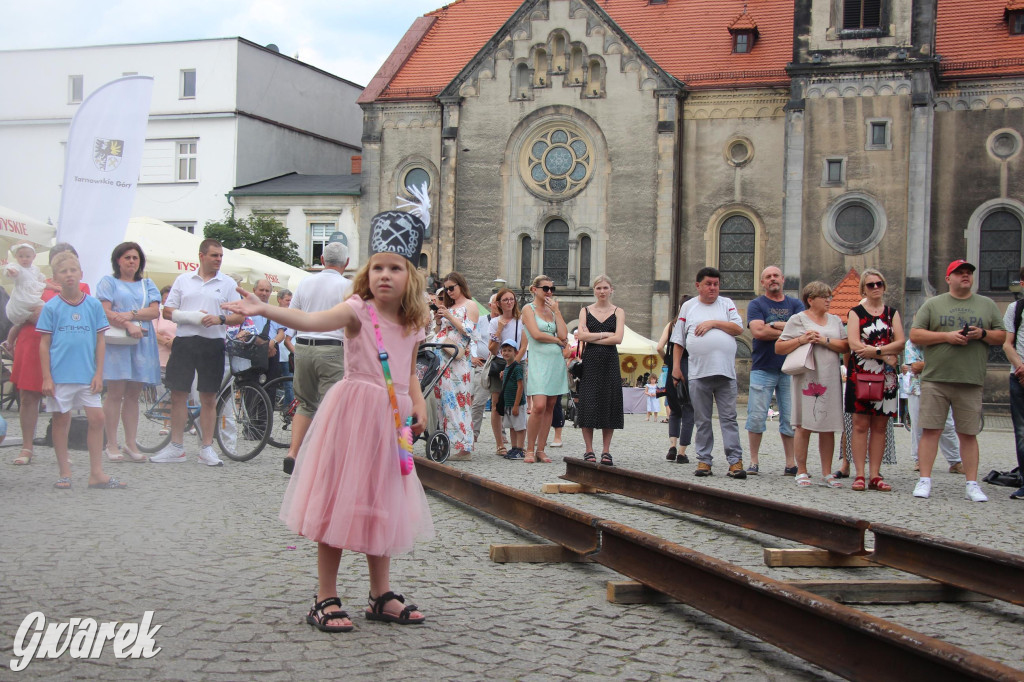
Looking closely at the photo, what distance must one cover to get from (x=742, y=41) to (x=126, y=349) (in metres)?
36.7

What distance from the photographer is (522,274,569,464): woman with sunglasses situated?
39.9 feet

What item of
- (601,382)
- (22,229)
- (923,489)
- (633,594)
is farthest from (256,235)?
(633,594)

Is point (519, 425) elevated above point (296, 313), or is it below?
below

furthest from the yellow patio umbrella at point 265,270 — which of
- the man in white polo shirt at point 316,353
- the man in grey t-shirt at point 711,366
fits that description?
the man in white polo shirt at point 316,353

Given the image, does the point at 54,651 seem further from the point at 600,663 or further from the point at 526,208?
the point at 526,208

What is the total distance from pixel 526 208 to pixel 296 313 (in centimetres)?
3872

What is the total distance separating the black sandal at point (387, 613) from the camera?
15.5 feet

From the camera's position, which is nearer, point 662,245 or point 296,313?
point 296,313

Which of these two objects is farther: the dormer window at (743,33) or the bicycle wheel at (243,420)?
the dormer window at (743,33)

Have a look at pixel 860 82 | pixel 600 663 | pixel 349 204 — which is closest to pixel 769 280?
pixel 600 663

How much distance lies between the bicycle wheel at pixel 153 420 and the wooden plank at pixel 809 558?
715cm

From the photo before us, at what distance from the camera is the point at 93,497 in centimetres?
821

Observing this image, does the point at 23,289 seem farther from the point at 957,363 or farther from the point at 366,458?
the point at 957,363

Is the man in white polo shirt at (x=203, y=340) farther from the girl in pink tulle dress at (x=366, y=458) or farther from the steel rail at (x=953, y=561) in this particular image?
the steel rail at (x=953, y=561)
